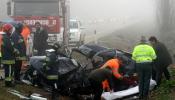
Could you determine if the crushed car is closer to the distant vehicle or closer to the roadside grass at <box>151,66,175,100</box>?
the roadside grass at <box>151,66,175,100</box>

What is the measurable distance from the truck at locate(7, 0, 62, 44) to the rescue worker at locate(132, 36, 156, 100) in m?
10.3

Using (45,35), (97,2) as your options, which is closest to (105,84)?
(45,35)

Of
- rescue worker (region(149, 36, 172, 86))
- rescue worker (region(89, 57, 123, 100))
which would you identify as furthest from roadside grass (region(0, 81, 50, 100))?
rescue worker (region(149, 36, 172, 86))

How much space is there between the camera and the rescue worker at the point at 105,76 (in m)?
14.7

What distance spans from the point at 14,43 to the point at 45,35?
19.4 ft

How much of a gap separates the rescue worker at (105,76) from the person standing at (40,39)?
6992mm

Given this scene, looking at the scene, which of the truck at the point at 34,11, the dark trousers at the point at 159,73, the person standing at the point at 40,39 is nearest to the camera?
the dark trousers at the point at 159,73

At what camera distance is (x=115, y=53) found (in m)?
15.7

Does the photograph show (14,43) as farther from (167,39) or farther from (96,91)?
(167,39)

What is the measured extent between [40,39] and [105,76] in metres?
7.59

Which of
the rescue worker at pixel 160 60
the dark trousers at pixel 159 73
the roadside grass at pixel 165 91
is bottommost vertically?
the roadside grass at pixel 165 91

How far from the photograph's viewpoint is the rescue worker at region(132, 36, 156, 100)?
14.8m

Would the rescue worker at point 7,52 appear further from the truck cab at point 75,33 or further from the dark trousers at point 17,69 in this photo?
the truck cab at point 75,33

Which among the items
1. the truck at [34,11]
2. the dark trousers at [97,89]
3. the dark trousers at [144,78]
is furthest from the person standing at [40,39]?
the dark trousers at [144,78]
